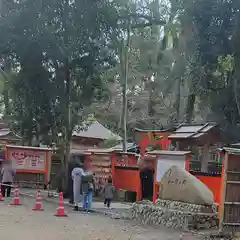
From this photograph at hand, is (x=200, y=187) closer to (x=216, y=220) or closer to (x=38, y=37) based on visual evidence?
(x=216, y=220)

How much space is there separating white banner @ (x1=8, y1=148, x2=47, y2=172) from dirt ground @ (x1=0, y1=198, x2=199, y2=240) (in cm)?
911

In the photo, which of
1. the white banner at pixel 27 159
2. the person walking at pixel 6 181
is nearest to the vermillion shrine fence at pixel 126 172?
the white banner at pixel 27 159

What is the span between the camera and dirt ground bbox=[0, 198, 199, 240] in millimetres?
11262

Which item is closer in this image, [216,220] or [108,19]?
[216,220]

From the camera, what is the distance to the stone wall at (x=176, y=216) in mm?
12984

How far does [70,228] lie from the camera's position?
490 inches

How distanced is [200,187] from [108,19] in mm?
11552

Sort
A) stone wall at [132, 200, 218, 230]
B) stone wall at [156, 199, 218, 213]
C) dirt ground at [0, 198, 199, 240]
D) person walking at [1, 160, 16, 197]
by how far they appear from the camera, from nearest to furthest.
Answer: dirt ground at [0, 198, 199, 240], stone wall at [132, 200, 218, 230], stone wall at [156, 199, 218, 213], person walking at [1, 160, 16, 197]

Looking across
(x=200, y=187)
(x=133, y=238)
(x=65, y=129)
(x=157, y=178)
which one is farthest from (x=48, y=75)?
(x=133, y=238)

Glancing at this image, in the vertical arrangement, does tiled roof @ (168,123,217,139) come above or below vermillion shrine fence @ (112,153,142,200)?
above

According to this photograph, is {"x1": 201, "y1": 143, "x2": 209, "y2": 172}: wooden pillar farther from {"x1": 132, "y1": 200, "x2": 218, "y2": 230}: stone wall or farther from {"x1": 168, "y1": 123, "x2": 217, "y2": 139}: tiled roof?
{"x1": 132, "y1": 200, "x2": 218, "y2": 230}: stone wall

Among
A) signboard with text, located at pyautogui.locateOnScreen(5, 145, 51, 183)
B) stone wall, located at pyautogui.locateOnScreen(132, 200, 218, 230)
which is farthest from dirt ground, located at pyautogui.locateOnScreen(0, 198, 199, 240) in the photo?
signboard with text, located at pyautogui.locateOnScreen(5, 145, 51, 183)

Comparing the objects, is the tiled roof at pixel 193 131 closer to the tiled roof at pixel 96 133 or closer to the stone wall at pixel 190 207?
the stone wall at pixel 190 207

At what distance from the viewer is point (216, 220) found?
43.7 ft
